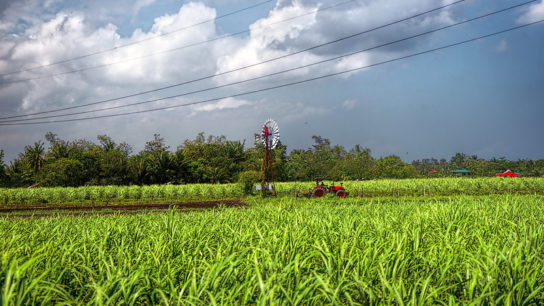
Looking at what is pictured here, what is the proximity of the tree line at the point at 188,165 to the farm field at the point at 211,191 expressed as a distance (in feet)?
14.1

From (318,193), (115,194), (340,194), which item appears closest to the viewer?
(340,194)

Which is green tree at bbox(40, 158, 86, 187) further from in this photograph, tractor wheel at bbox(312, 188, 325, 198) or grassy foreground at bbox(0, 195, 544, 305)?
grassy foreground at bbox(0, 195, 544, 305)

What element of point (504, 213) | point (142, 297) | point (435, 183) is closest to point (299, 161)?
point (435, 183)

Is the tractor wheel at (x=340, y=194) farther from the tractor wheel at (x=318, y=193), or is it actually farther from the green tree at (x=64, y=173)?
the green tree at (x=64, y=173)

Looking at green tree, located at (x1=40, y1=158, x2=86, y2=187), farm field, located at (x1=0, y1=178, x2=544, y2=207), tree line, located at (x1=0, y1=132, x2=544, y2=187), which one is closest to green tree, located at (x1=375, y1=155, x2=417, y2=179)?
tree line, located at (x1=0, y1=132, x2=544, y2=187)

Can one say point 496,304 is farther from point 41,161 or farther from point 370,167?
point 41,161

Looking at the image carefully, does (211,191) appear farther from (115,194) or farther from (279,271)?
(279,271)

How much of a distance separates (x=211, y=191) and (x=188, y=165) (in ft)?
45.4

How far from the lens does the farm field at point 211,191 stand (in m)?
30.6

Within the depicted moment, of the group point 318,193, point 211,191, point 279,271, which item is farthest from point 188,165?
point 279,271

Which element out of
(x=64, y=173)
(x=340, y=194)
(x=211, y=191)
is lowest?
(x=340, y=194)

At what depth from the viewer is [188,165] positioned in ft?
155

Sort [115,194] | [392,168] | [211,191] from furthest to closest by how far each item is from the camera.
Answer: [392,168], [211,191], [115,194]

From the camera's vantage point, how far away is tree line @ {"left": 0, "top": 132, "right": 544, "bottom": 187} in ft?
136
